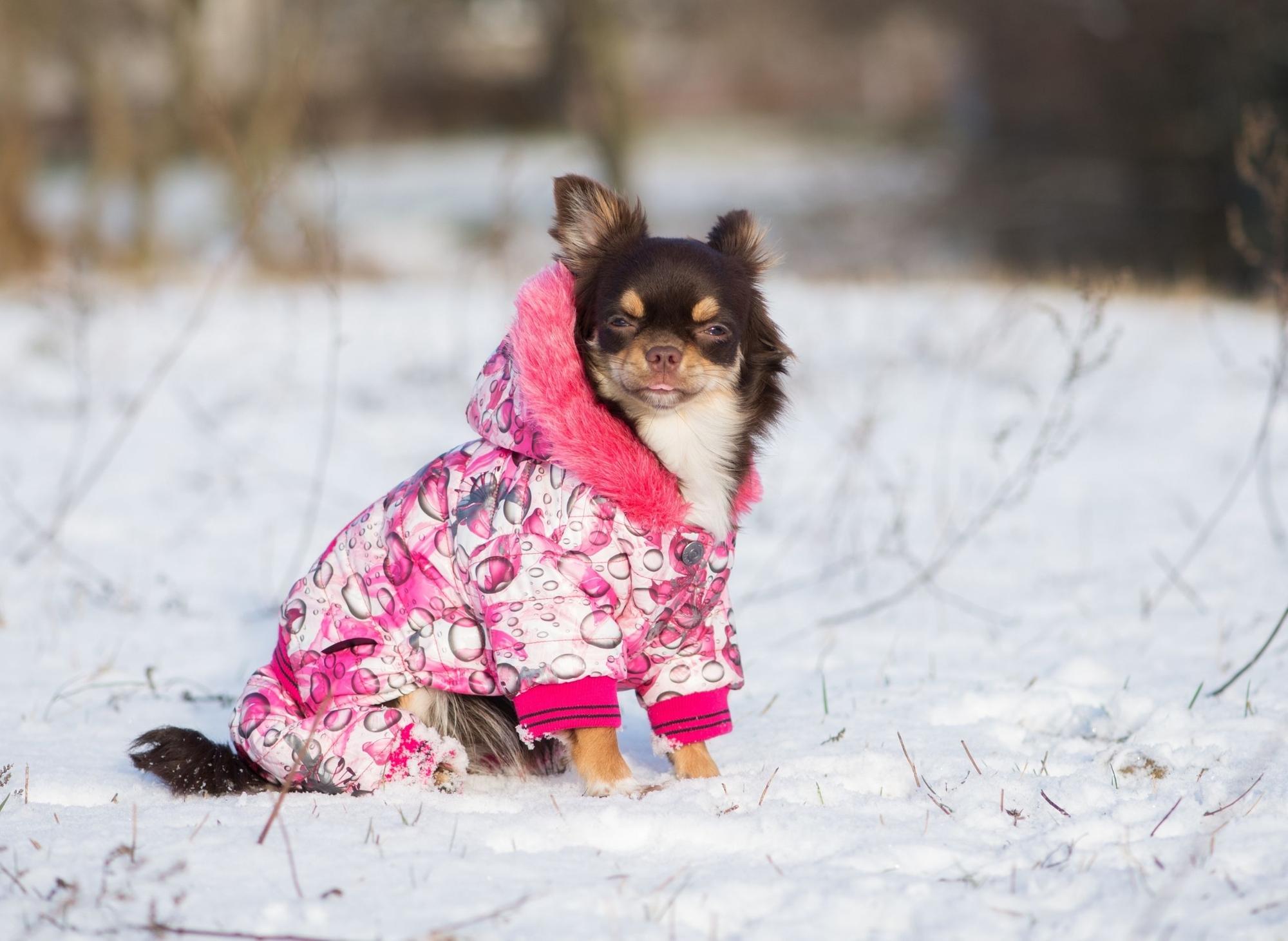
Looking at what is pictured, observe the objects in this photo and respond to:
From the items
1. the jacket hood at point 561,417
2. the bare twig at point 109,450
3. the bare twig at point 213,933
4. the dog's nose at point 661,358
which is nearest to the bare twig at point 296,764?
the bare twig at point 213,933

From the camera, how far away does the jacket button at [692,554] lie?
9.92 ft

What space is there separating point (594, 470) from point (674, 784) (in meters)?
0.79

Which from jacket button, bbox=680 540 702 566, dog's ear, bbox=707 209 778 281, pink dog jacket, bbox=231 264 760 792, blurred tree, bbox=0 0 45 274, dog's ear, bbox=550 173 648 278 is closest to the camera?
pink dog jacket, bbox=231 264 760 792

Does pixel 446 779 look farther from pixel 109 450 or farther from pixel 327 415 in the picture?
pixel 327 415

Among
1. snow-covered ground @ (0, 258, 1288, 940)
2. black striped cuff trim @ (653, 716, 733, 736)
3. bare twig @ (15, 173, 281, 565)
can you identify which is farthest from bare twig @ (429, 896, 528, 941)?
bare twig @ (15, 173, 281, 565)

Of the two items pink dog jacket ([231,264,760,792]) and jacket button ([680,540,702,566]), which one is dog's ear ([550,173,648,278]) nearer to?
pink dog jacket ([231,264,760,792])

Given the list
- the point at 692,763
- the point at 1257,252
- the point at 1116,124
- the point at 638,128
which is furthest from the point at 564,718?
the point at 1116,124

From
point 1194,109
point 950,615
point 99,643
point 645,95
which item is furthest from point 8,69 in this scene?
point 645,95

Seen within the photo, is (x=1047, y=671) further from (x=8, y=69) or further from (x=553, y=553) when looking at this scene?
(x=8, y=69)

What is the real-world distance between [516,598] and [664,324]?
2.63 ft

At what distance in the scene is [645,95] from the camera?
134ft

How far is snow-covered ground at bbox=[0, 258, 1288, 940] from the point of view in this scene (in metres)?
2.32

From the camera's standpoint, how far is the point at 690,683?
317 cm

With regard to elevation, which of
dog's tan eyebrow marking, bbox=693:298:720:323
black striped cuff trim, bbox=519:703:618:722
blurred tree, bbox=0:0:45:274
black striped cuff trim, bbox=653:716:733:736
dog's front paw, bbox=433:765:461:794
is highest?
blurred tree, bbox=0:0:45:274
